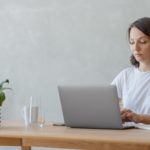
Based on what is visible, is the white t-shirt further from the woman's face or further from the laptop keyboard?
the laptop keyboard

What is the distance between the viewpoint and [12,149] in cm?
354

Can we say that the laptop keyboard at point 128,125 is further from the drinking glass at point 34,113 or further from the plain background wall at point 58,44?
the plain background wall at point 58,44

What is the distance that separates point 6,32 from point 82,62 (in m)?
0.75

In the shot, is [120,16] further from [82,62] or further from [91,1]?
[82,62]

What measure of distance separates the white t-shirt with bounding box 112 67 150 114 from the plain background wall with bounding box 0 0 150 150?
55 cm

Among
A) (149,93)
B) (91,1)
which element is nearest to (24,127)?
(149,93)

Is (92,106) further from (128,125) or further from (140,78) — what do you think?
(140,78)

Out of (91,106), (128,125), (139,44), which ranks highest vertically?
(139,44)

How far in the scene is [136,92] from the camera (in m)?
2.42

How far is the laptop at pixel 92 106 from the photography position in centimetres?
187

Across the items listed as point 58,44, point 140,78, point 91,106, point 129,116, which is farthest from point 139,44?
point 58,44

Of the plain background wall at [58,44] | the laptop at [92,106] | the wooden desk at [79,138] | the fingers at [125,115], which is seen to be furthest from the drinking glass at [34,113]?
the plain background wall at [58,44]

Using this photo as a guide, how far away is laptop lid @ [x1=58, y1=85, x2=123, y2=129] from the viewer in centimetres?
187

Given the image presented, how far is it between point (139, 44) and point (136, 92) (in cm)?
28
